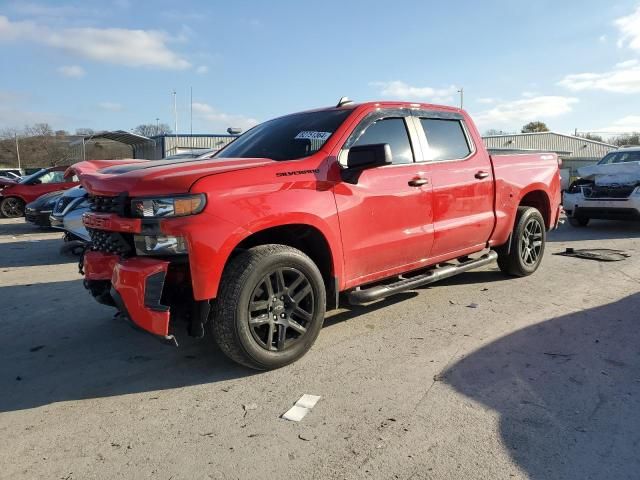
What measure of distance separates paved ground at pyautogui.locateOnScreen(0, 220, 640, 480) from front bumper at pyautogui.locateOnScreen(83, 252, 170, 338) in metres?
0.54

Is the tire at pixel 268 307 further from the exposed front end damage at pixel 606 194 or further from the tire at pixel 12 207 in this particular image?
the tire at pixel 12 207

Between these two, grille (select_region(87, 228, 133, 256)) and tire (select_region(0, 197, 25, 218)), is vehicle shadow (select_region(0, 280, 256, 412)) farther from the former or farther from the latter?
tire (select_region(0, 197, 25, 218))

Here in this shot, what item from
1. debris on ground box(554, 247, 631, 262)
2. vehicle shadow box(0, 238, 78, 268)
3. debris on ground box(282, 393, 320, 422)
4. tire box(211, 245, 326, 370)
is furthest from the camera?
vehicle shadow box(0, 238, 78, 268)

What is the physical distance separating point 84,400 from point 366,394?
184 centimetres

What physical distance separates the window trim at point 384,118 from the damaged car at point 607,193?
7.43m

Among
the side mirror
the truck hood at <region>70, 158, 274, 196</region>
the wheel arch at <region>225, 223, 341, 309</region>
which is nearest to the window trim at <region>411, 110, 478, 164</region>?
the side mirror

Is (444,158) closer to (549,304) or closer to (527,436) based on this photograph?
(549,304)

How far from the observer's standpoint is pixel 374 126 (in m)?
4.34

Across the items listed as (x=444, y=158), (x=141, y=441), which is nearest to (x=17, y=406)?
(x=141, y=441)

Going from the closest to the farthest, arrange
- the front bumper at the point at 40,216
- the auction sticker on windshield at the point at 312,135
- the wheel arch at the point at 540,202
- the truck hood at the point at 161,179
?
the truck hood at the point at 161,179, the auction sticker on windshield at the point at 312,135, the wheel arch at the point at 540,202, the front bumper at the point at 40,216

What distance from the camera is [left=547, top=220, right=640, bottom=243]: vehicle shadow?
986 centimetres

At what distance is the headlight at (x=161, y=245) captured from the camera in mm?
3141

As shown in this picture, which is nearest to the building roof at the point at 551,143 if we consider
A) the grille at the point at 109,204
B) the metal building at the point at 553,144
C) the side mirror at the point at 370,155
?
the metal building at the point at 553,144

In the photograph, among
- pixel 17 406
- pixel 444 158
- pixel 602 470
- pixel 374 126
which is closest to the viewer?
pixel 602 470
